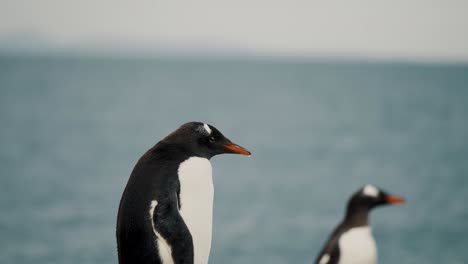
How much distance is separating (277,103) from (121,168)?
82302 mm

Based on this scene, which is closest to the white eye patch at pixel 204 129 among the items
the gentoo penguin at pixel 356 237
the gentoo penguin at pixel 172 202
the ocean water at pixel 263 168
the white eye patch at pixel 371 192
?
the gentoo penguin at pixel 172 202

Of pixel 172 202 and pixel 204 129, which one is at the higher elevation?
pixel 204 129

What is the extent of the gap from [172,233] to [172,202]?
0.20 meters

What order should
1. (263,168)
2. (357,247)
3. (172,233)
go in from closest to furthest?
(172,233)
(357,247)
(263,168)

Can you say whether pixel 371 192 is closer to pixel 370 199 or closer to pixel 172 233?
pixel 370 199

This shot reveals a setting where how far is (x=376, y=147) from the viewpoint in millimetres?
57562

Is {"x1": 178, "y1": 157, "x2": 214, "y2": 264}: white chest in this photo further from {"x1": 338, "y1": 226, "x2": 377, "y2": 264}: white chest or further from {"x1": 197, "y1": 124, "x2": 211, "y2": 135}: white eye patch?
{"x1": 338, "y1": 226, "x2": 377, "y2": 264}: white chest

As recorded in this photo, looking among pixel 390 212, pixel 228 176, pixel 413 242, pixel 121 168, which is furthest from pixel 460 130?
pixel 413 242

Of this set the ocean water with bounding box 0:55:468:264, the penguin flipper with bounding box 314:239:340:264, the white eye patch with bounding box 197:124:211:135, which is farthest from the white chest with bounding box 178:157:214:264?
the ocean water with bounding box 0:55:468:264

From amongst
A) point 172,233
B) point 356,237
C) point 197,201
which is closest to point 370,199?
point 356,237

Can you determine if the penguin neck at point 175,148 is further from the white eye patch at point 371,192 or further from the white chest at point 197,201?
the white eye patch at point 371,192

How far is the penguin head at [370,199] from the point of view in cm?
838

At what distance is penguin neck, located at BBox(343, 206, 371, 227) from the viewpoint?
8352mm

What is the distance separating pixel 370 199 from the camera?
27.6ft
